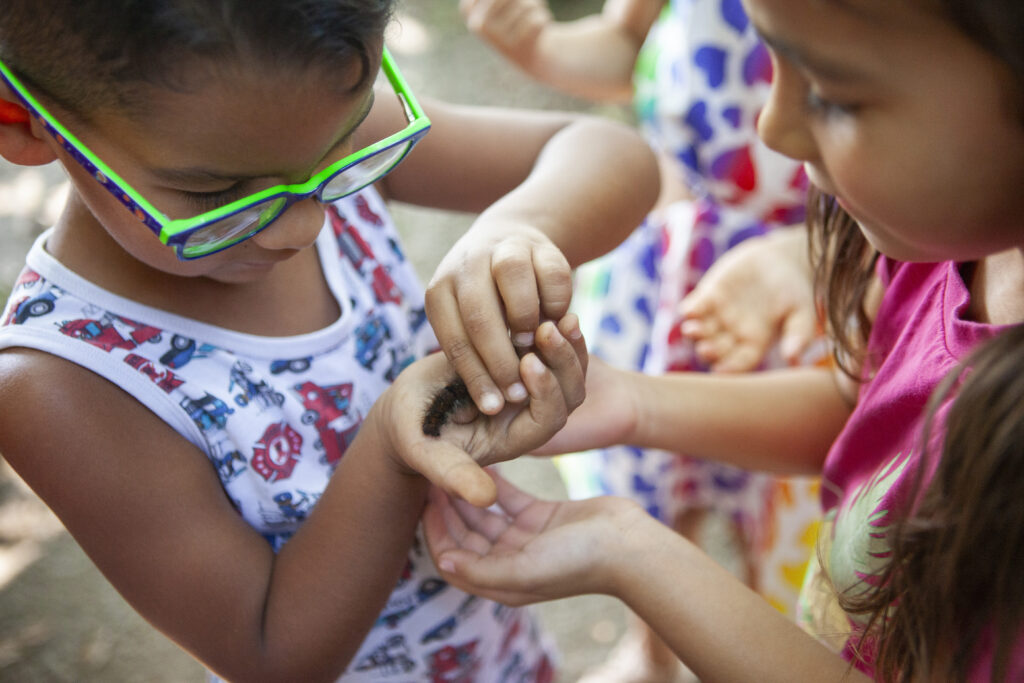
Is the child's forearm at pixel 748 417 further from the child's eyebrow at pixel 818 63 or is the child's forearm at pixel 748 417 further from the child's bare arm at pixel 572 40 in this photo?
the child's bare arm at pixel 572 40

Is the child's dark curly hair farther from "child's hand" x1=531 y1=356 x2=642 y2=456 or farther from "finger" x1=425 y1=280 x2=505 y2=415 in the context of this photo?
"child's hand" x1=531 y1=356 x2=642 y2=456

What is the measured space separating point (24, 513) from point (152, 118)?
2.59 metres

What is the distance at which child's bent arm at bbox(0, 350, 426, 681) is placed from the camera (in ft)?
3.43

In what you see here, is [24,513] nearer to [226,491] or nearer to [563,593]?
[226,491]

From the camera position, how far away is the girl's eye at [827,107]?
2.82 ft

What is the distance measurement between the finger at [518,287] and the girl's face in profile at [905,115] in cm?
35

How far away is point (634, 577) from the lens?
1.27 metres

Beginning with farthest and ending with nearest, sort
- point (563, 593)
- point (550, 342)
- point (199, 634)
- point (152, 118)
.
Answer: point (563, 593) → point (199, 634) → point (550, 342) → point (152, 118)

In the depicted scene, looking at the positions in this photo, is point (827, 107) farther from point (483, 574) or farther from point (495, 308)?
point (483, 574)

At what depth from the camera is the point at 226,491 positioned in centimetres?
121

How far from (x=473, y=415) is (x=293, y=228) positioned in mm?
353

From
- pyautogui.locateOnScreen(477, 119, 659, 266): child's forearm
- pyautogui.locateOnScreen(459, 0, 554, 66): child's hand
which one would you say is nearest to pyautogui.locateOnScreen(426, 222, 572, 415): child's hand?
pyautogui.locateOnScreen(477, 119, 659, 266): child's forearm

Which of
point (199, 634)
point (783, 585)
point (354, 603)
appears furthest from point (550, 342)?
point (783, 585)

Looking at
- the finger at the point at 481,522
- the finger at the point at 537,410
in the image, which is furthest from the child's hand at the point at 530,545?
the finger at the point at 537,410
